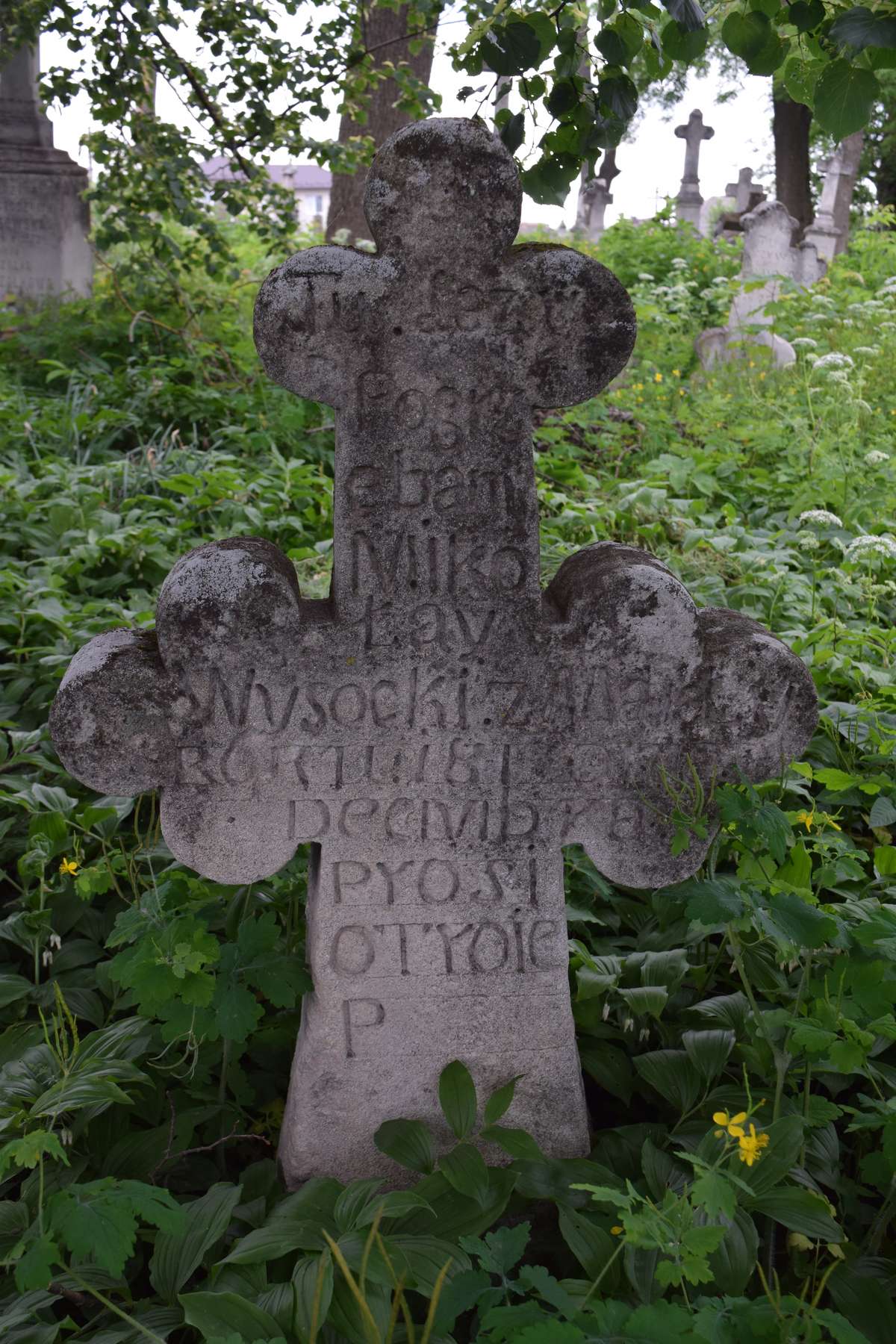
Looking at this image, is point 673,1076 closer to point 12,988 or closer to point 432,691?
point 432,691

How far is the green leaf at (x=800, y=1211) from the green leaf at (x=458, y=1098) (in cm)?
54

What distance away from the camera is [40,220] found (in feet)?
25.4

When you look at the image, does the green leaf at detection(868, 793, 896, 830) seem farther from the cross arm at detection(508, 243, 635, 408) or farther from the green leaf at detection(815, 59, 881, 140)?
the green leaf at detection(815, 59, 881, 140)

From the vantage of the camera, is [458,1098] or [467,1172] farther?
[458,1098]

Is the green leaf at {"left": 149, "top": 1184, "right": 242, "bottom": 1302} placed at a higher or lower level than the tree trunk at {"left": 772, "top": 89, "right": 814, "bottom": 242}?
lower

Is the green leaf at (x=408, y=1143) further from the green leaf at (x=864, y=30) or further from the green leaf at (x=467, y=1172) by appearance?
the green leaf at (x=864, y=30)

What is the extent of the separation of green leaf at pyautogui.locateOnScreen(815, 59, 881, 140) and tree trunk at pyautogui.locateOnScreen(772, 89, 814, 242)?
1603cm

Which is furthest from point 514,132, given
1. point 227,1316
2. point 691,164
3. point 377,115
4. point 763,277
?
point 691,164

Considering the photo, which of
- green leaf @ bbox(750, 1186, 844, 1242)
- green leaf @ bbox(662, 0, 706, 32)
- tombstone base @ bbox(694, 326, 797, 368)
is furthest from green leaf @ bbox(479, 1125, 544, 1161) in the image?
tombstone base @ bbox(694, 326, 797, 368)

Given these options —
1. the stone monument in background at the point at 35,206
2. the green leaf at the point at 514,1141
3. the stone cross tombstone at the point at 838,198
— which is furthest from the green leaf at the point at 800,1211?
the stone cross tombstone at the point at 838,198

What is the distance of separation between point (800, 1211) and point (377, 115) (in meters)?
8.33

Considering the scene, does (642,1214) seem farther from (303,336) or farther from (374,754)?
(303,336)

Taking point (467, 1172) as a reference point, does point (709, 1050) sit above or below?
above

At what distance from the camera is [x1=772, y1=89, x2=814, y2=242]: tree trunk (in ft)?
54.1
